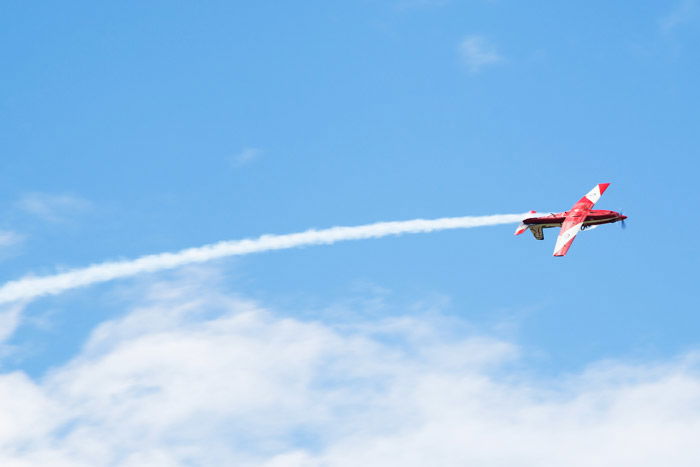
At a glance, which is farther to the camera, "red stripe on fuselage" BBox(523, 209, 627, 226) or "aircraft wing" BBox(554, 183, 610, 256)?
"red stripe on fuselage" BBox(523, 209, 627, 226)

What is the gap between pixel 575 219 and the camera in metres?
137

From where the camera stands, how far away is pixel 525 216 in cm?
14012

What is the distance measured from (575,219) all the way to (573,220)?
0.32 metres

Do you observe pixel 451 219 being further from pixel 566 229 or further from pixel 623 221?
pixel 623 221

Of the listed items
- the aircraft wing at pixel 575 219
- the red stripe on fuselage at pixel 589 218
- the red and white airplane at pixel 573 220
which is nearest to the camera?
the aircraft wing at pixel 575 219

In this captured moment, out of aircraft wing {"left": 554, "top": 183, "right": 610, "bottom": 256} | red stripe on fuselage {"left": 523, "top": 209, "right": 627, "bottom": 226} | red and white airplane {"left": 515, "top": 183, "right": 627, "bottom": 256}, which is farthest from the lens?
red stripe on fuselage {"left": 523, "top": 209, "right": 627, "bottom": 226}

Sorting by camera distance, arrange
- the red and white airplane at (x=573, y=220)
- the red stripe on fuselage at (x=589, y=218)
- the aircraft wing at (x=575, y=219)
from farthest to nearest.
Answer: the red stripe on fuselage at (x=589, y=218) → the red and white airplane at (x=573, y=220) → the aircraft wing at (x=575, y=219)

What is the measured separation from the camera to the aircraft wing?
13066cm

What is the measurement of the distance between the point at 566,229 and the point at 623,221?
8727 millimetres

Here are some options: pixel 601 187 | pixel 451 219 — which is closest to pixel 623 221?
pixel 601 187

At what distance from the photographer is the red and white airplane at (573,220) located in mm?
135000

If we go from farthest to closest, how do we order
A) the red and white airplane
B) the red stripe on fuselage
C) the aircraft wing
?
the red stripe on fuselage → the red and white airplane → the aircraft wing

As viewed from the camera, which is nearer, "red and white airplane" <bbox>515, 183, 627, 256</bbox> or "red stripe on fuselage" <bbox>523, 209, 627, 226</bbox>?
"red and white airplane" <bbox>515, 183, 627, 256</bbox>

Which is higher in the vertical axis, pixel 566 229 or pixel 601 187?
pixel 601 187
